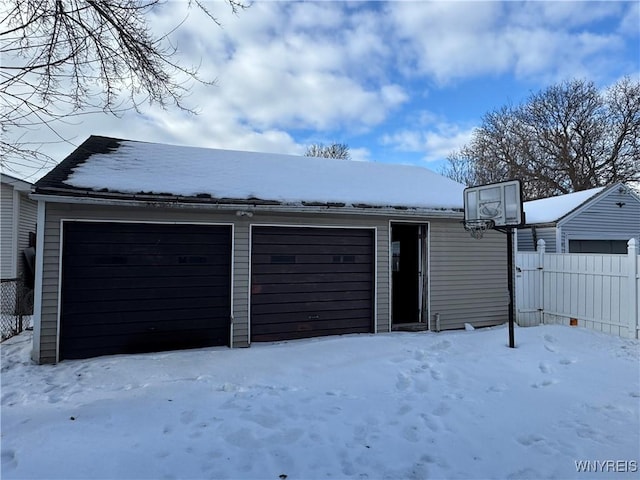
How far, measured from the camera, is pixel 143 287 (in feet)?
19.1

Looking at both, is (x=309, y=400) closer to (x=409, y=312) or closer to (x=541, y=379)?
(x=541, y=379)

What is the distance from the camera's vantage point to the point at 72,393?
418cm

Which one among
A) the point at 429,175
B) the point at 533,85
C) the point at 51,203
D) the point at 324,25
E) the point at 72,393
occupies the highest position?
the point at 533,85

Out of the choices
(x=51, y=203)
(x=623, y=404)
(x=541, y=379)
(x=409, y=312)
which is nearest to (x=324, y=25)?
(x=51, y=203)

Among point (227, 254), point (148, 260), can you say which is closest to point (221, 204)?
point (227, 254)

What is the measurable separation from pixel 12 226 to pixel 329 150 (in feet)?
75.1

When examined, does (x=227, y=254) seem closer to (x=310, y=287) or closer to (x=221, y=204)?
(x=221, y=204)

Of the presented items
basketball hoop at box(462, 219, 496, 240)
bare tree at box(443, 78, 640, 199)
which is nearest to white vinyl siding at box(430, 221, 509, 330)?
basketball hoop at box(462, 219, 496, 240)

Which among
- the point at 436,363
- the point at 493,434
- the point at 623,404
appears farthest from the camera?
the point at 436,363

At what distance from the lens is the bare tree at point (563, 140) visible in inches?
899

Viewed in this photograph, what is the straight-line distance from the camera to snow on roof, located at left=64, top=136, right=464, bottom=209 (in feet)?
19.8

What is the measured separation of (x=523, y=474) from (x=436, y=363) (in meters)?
2.61

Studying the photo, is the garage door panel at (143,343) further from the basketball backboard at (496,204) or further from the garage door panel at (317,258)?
the basketball backboard at (496,204)
